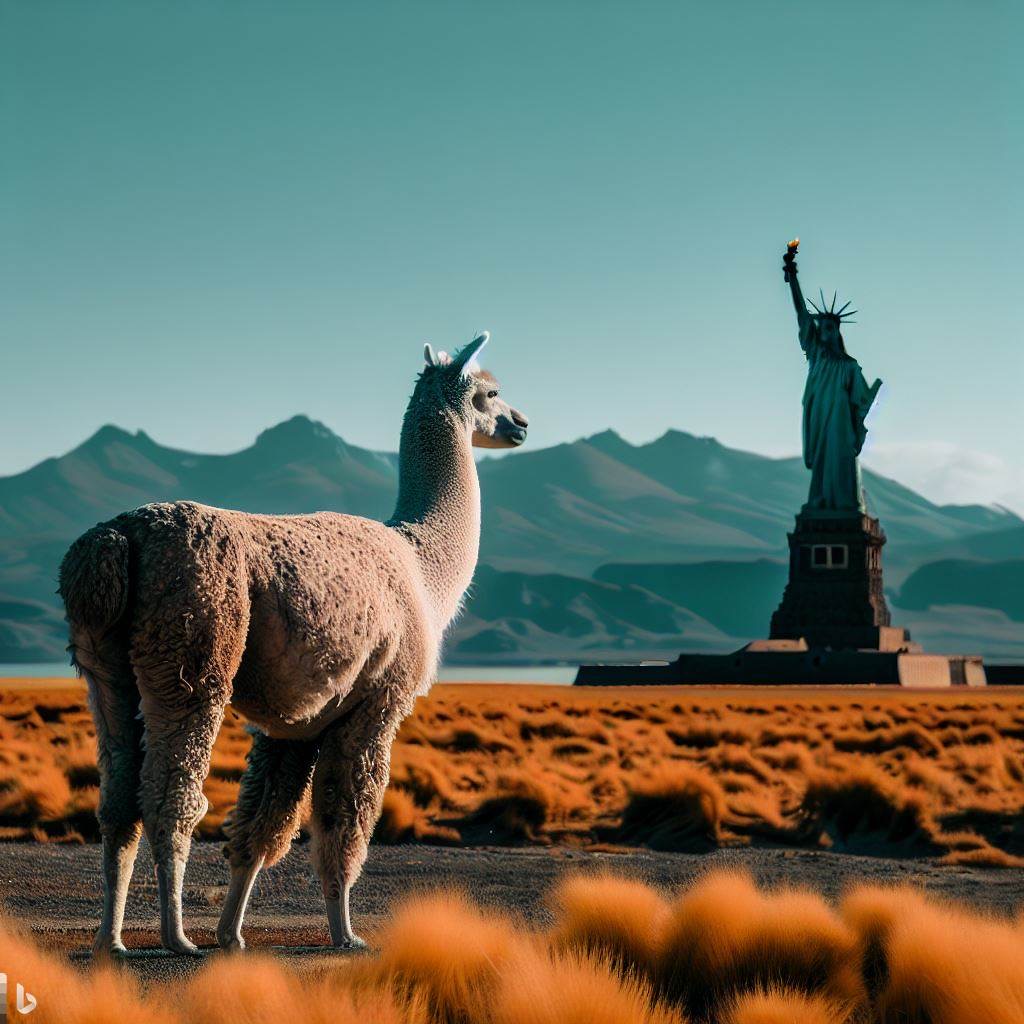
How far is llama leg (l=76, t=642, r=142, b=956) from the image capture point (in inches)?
267

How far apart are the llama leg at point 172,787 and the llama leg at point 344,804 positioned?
93 centimetres

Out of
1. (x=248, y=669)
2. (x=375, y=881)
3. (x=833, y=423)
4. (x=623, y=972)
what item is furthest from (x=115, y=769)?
(x=833, y=423)

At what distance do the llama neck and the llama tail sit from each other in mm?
2274

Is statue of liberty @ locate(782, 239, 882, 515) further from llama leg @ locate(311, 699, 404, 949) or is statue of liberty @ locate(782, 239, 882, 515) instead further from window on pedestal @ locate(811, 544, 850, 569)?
llama leg @ locate(311, 699, 404, 949)

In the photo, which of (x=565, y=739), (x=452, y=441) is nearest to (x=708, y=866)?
(x=452, y=441)

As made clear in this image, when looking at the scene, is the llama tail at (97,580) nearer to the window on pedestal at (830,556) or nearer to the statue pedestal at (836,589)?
the statue pedestal at (836,589)

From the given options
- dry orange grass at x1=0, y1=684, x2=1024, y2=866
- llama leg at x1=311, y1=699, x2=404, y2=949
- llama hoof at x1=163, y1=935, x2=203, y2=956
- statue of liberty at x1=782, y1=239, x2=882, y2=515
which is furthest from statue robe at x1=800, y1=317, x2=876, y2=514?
llama hoof at x1=163, y1=935, x2=203, y2=956

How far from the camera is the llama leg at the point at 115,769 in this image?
677cm

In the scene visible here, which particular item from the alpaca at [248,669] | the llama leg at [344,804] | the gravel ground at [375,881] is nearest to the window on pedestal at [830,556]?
the gravel ground at [375,881]

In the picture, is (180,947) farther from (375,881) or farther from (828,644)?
(828,644)

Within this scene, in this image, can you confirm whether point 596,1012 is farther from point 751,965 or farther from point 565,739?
point 565,739

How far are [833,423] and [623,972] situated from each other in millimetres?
60477

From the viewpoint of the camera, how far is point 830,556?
6225 cm

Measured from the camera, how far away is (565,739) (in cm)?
2497
